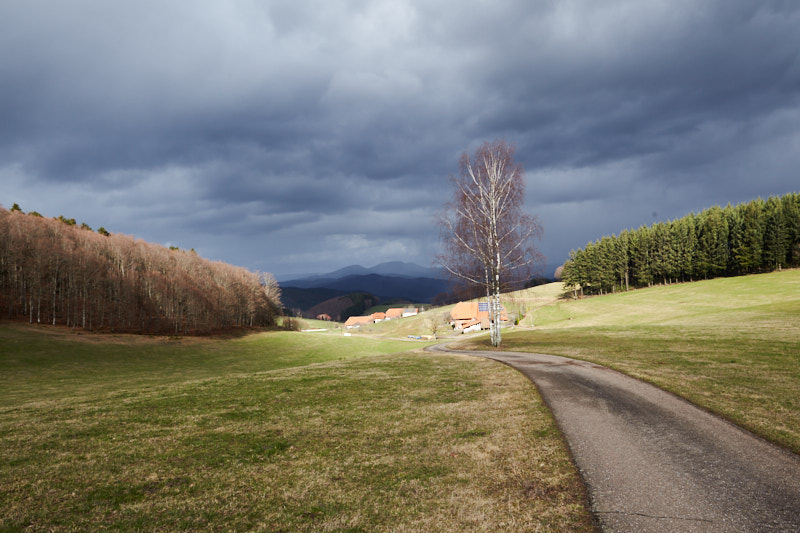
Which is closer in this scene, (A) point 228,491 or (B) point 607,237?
(A) point 228,491

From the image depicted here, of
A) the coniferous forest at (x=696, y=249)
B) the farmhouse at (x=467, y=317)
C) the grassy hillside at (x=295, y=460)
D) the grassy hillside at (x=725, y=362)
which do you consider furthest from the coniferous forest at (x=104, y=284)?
the coniferous forest at (x=696, y=249)

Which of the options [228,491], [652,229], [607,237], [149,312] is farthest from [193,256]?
[652,229]

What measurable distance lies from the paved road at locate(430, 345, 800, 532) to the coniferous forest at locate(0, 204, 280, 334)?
7477 cm

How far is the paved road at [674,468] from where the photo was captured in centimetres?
508

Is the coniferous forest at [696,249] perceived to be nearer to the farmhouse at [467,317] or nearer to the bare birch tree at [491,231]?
the farmhouse at [467,317]

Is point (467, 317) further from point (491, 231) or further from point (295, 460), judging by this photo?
point (295, 460)

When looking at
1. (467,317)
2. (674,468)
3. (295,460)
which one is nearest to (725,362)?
(674,468)

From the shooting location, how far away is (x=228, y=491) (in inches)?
243

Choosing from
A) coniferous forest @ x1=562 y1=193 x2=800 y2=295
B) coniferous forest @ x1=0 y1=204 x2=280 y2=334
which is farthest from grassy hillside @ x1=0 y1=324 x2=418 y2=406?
coniferous forest @ x1=562 y1=193 x2=800 y2=295

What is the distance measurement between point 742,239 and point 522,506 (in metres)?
124

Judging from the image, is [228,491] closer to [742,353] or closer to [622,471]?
[622,471]

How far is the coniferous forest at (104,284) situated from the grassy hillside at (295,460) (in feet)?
206

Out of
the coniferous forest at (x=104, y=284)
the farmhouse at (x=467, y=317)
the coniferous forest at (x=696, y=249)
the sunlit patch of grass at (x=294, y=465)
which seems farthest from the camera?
the farmhouse at (x=467, y=317)

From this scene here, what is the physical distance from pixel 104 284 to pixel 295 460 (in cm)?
7713
